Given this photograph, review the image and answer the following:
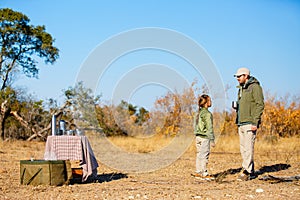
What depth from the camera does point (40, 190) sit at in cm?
570

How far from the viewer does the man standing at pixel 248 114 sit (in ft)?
22.2

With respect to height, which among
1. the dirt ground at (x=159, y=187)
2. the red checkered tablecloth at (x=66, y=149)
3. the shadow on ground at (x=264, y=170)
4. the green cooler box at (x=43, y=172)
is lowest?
the dirt ground at (x=159, y=187)

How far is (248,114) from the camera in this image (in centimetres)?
687

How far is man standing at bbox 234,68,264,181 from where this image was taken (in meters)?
6.78

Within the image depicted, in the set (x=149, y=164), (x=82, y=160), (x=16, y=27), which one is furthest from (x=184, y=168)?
(x=16, y=27)

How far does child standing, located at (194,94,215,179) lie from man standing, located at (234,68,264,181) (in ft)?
1.71

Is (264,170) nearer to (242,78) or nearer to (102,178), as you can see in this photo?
(242,78)

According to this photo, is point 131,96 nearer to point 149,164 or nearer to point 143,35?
point 143,35

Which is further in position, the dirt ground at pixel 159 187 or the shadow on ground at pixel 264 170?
the shadow on ground at pixel 264 170

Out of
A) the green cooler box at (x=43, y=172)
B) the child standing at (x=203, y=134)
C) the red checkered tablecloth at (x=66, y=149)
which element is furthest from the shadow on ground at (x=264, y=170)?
the green cooler box at (x=43, y=172)

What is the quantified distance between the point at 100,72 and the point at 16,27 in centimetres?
870

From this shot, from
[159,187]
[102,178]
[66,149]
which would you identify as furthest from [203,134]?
[66,149]

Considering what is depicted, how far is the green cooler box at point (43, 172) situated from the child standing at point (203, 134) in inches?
95.9

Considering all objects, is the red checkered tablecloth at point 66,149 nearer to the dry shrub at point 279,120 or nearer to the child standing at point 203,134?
the child standing at point 203,134
